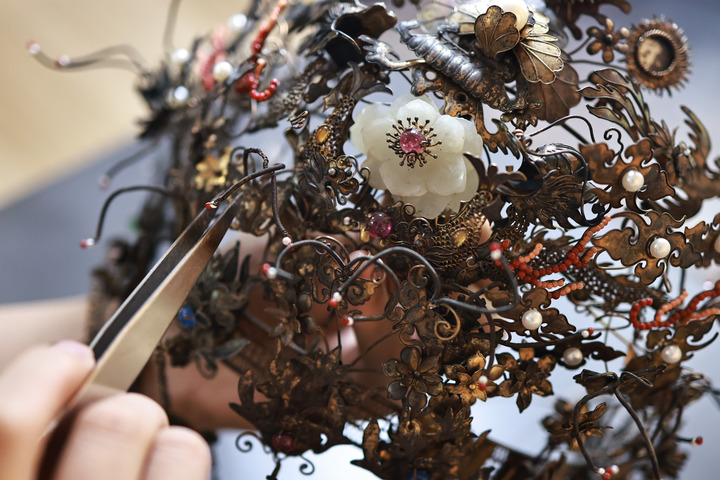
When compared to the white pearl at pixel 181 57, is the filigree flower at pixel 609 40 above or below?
→ above

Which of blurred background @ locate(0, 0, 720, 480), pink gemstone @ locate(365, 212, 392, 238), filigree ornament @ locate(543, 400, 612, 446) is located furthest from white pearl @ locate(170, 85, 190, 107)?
filigree ornament @ locate(543, 400, 612, 446)

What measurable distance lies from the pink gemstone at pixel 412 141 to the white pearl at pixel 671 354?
8.1 inches

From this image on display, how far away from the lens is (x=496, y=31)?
0.36 metres

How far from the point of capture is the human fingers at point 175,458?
31 cm

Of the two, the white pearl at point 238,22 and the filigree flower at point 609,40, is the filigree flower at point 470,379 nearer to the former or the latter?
the filigree flower at point 609,40

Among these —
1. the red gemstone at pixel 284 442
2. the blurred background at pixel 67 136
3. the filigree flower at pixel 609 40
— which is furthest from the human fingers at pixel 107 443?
the blurred background at pixel 67 136

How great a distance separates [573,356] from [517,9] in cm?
21

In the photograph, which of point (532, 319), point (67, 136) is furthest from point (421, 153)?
point (67, 136)

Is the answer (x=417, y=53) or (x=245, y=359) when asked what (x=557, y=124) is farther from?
(x=245, y=359)

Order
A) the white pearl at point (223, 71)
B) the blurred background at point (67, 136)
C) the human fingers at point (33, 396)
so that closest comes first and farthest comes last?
the human fingers at point (33, 396), the white pearl at point (223, 71), the blurred background at point (67, 136)

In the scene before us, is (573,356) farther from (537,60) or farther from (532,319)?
(537,60)

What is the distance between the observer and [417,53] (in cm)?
37

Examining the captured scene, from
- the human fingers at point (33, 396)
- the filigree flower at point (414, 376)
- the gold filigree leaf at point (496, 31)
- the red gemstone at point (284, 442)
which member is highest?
the gold filigree leaf at point (496, 31)


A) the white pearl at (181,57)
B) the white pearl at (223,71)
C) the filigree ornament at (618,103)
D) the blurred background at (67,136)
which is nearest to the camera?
the filigree ornament at (618,103)
